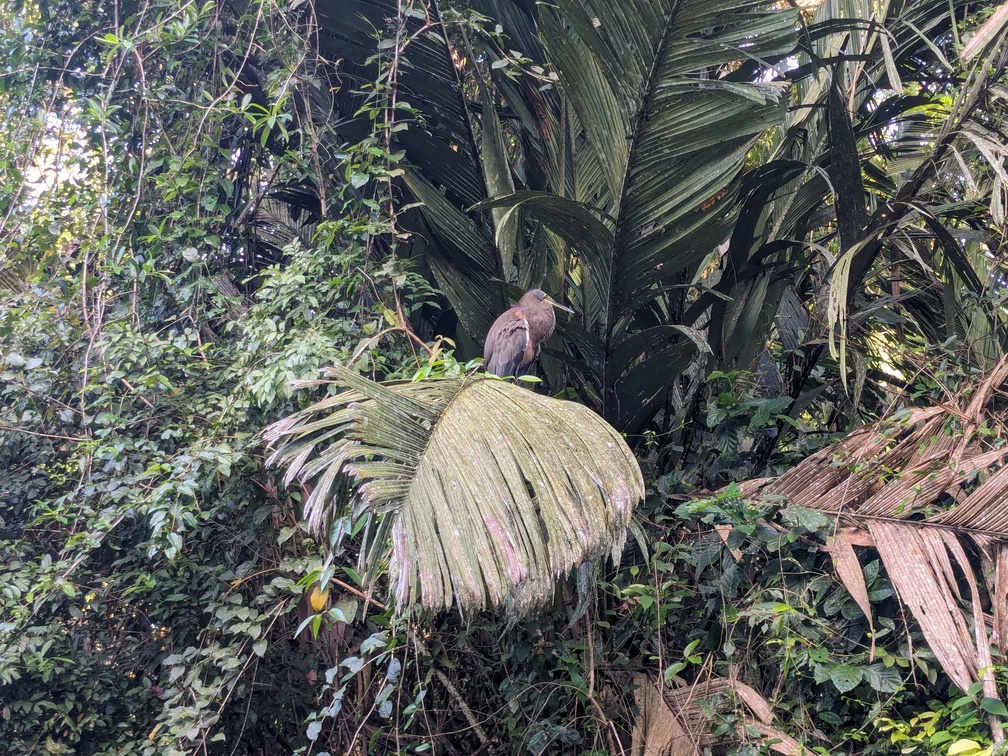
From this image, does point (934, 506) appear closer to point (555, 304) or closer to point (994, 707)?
point (994, 707)

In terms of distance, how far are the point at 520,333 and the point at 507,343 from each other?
0.10 meters

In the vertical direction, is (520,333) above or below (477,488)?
below

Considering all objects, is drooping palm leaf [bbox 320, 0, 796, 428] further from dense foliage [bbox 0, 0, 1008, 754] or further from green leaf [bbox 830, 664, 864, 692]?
green leaf [bbox 830, 664, 864, 692]

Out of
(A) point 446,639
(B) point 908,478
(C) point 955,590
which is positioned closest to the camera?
(C) point 955,590

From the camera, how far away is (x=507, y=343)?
11.8ft

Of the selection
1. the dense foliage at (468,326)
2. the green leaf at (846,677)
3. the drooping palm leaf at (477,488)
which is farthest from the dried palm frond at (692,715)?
the drooping palm leaf at (477,488)

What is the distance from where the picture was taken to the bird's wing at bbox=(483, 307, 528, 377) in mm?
3523

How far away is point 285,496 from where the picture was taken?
125 inches

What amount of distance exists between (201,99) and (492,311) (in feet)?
5.19

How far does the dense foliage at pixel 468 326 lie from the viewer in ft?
8.45

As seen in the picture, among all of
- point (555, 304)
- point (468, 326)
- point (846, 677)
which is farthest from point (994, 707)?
point (468, 326)

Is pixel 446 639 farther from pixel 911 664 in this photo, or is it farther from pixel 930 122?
pixel 930 122

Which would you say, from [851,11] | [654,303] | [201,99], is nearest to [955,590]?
[654,303]

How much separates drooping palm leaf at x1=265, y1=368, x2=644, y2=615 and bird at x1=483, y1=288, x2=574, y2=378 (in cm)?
106
